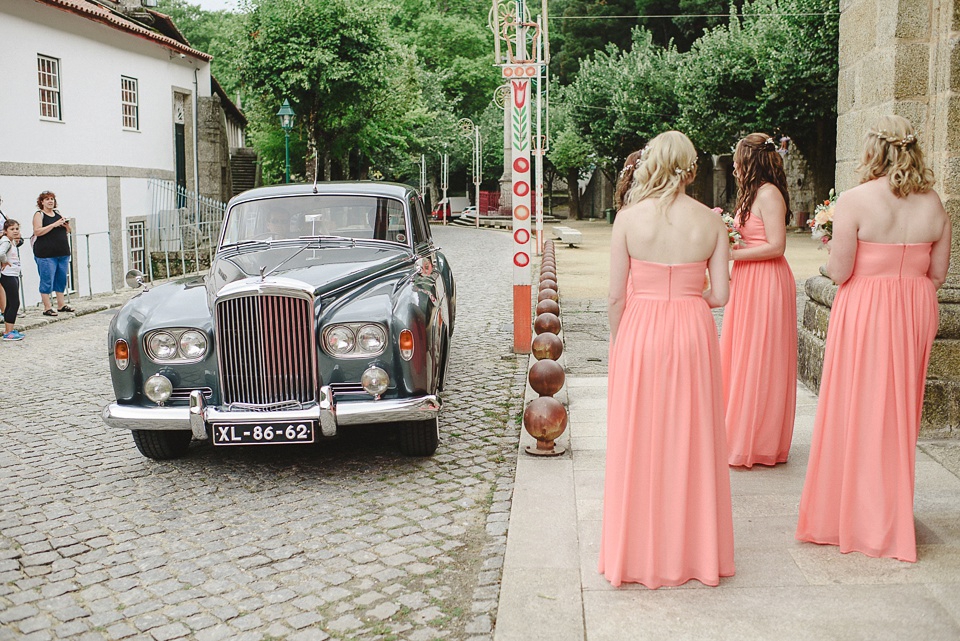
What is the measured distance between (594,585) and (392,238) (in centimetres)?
413

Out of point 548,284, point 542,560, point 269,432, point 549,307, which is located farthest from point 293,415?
point 548,284

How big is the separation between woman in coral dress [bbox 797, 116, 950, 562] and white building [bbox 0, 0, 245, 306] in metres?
14.9

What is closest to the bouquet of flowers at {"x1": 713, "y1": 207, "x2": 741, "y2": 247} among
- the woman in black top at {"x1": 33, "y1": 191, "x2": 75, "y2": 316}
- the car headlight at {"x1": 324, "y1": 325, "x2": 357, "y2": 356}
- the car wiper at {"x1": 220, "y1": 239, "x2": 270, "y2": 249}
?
the car headlight at {"x1": 324, "y1": 325, "x2": 357, "y2": 356}

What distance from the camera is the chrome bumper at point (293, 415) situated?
→ 18.0ft

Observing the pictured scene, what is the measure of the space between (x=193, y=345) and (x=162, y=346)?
0.64ft

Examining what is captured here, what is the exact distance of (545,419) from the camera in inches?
230

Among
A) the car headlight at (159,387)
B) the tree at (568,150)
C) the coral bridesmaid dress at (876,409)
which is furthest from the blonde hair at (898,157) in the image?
the tree at (568,150)

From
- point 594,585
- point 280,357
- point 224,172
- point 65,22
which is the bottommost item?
point 594,585

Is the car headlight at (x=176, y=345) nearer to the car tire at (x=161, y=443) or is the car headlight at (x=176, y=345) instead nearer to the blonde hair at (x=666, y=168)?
the car tire at (x=161, y=443)

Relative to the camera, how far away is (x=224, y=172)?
95.0 feet

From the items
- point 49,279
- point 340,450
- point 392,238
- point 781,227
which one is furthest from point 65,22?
point 781,227

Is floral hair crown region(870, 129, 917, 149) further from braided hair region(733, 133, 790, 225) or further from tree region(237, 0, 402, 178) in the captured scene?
tree region(237, 0, 402, 178)

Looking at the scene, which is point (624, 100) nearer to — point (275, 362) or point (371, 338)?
point (371, 338)

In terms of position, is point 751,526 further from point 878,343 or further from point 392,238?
point 392,238
